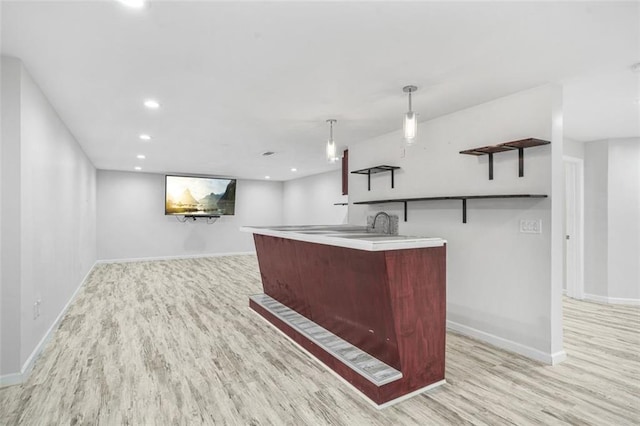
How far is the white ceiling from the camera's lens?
1830 millimetres

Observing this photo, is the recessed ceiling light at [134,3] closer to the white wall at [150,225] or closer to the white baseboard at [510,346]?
the white baseboard at [510,346]

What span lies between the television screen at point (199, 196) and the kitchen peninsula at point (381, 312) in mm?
6813

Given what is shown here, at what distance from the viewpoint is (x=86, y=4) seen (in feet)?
5.75

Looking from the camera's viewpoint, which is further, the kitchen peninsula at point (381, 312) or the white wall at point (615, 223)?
the white wall at point (615, 223)

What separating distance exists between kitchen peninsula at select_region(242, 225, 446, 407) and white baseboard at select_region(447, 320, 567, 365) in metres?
1.03

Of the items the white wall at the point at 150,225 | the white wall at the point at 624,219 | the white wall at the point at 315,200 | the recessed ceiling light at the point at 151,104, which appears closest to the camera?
the recessed ceiling light at the point at 151,104

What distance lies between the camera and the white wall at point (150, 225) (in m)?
8.41

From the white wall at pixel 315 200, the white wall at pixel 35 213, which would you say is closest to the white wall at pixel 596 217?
the white wall at pixel 315 200

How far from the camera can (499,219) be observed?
A: 320 cm

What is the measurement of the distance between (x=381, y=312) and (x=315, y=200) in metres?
6.88

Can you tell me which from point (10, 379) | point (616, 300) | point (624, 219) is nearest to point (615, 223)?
point (624, 219)

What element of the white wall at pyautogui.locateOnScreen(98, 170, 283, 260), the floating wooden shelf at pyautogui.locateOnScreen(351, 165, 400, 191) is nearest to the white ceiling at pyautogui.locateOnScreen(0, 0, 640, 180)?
the floating wooden shelf at pyautogui.locateOnScreen(351, 165, 400, 191)

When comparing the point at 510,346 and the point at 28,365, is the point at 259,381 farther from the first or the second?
the point at 510,346

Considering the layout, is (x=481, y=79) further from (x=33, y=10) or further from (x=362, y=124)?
(x=33, y=10)
